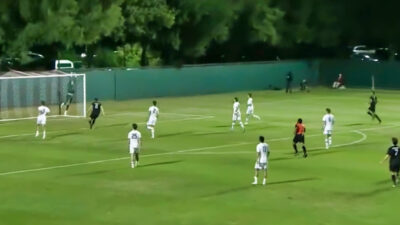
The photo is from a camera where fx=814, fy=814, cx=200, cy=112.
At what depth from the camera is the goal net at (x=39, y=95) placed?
51.0m

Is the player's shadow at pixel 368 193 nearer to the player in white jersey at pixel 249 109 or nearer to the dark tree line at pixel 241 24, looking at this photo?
the dark tree line at pixel 241 24

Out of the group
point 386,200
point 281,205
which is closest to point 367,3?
point 281,205

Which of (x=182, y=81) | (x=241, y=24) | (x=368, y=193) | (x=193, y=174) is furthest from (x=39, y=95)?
(x=241, y=24)

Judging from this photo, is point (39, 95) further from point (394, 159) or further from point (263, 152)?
point (394, 159)

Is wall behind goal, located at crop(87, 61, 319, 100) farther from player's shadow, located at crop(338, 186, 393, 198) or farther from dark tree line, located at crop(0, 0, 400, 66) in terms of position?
dark tree line, located at crop(0, 0, 400, 66)

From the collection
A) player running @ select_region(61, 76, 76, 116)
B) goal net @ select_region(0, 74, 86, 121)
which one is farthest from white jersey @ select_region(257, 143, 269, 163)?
player running @ select_region(61, 76, 76, 116)

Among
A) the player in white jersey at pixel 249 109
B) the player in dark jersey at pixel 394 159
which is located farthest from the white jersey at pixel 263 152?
the player in white jersey at pixel 249 109

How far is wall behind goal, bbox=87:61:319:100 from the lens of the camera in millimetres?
61219

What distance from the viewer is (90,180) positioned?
2631 centimetres

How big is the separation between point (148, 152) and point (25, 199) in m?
11.7

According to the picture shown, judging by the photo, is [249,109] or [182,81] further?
[182,81]

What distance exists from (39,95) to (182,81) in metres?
16.8

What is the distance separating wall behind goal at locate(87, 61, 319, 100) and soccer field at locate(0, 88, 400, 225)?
36.5 ft

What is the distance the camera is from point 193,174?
27641 millimetres
